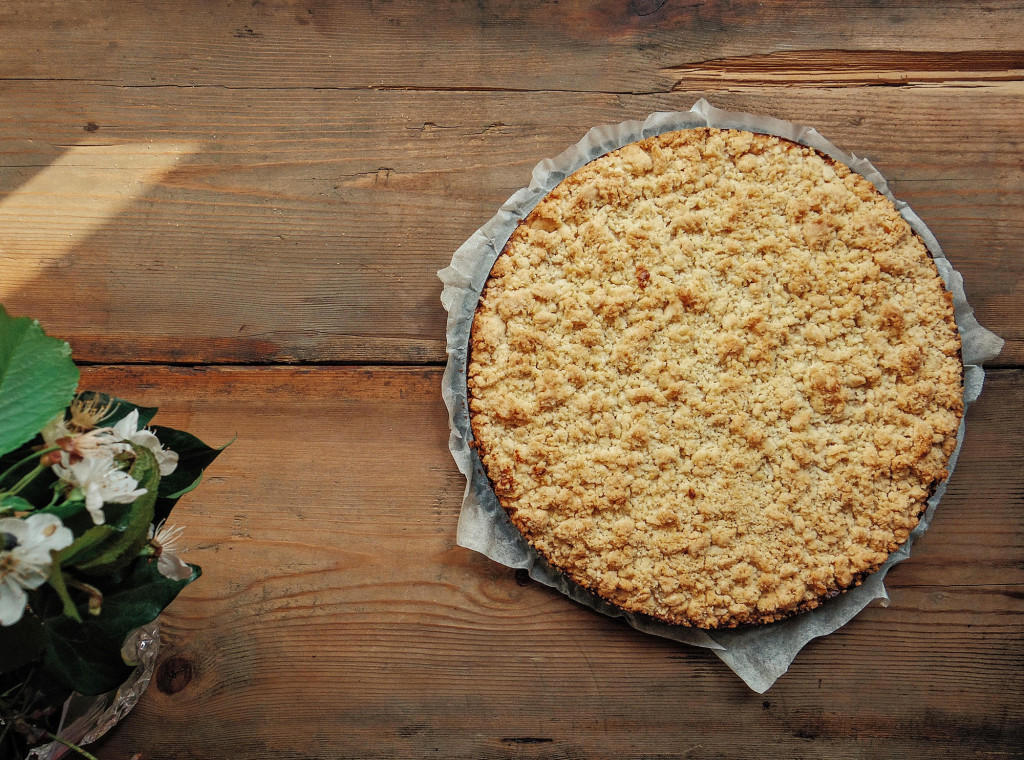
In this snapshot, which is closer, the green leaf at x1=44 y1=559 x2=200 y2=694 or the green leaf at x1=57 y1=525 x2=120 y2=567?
the green leaf at x1=57 y1=525 x2=120 y2=567

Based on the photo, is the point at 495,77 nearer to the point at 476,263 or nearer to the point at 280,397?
the point at 476,263

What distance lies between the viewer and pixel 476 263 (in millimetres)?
1741

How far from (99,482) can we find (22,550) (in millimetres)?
107

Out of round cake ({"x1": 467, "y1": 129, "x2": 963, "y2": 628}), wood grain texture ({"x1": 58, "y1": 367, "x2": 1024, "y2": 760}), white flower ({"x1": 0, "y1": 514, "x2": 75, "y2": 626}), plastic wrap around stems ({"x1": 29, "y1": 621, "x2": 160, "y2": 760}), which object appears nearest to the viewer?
white flower ({"x1": 0, "y1": 514, "x2": 75, "y2": 626})

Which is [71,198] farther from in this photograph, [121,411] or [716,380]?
[716,380]

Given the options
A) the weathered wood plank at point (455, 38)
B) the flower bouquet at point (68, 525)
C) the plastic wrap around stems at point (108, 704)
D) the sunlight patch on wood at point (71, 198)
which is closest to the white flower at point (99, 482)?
the flower bouquet at point (68, 525)

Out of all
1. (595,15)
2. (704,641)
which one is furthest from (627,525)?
(595,15)

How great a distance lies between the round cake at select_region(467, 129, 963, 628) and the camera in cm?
159

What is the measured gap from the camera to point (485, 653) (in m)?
1.75

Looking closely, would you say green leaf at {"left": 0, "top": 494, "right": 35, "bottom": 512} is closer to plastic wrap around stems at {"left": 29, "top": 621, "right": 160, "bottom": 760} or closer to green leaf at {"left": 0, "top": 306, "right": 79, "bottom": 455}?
green leaf at {"left": 0, "top": 306, "right": 79, "bottom": 455}

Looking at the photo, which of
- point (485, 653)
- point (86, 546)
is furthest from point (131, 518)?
point (485, 653)

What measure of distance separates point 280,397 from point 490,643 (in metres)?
0.78

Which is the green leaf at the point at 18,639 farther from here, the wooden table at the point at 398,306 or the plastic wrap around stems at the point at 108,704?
the wooden table at the point at 398,306

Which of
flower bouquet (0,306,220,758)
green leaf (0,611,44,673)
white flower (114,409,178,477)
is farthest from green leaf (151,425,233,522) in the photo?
green leaf (0,611,44,673)
